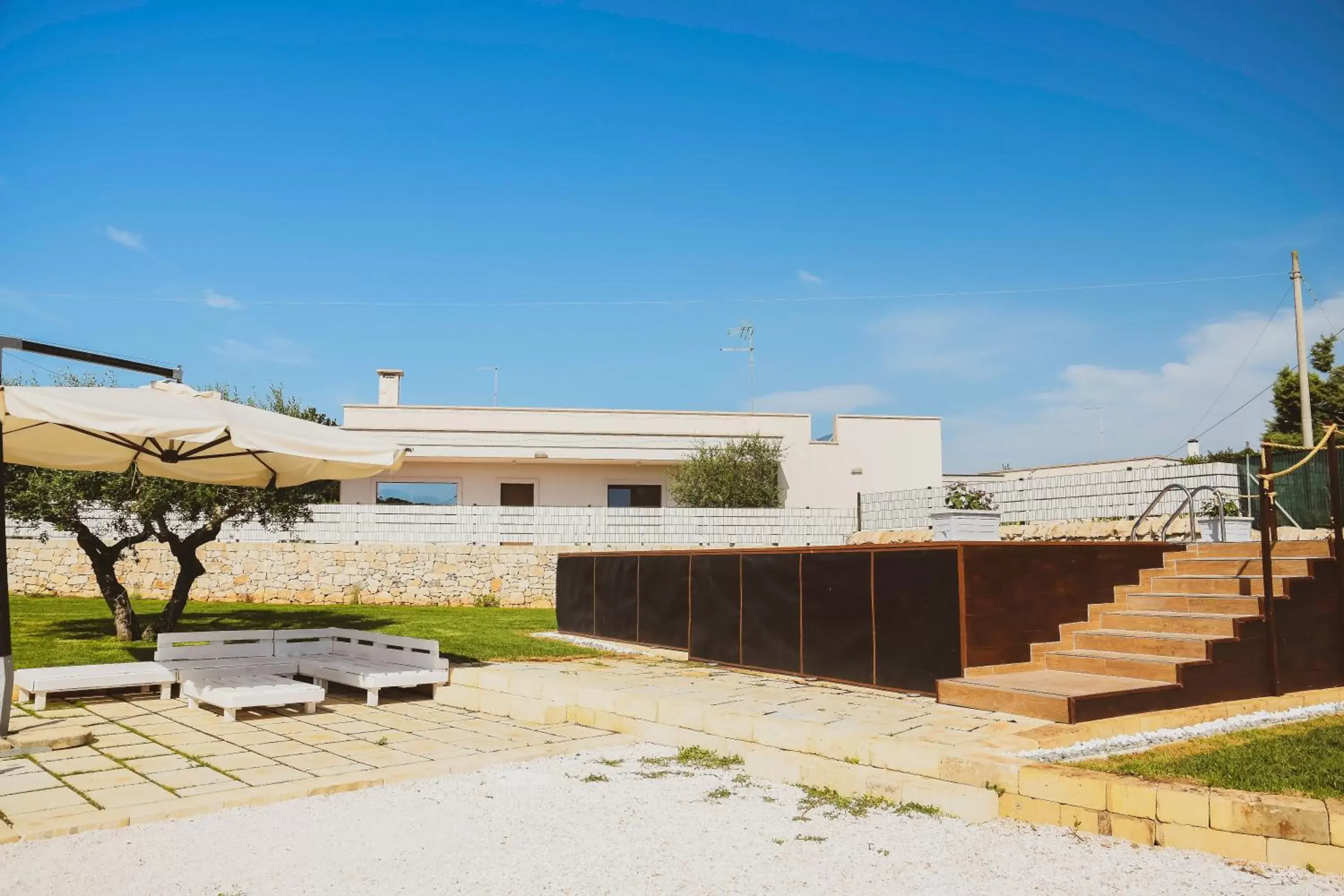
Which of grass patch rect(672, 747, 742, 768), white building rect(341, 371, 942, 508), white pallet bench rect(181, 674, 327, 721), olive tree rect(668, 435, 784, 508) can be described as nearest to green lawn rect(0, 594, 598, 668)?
white pallet bench rect(181, 674, 327, 721)

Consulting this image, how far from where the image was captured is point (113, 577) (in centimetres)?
Answer: 1141

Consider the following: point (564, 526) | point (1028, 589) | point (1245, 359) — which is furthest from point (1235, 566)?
point (1245, 359)

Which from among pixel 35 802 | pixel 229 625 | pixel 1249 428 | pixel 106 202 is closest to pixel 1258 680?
pixel 35 802

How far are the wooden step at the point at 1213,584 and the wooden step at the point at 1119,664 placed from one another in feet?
3.96

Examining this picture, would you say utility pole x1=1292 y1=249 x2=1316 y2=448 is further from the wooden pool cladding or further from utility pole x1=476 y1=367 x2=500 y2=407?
utility pole x1=476 y1=367 x2=500 y2=407

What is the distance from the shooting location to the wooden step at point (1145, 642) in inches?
254

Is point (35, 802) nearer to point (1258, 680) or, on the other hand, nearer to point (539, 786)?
point (539, 786)

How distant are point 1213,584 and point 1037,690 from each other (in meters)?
2.91

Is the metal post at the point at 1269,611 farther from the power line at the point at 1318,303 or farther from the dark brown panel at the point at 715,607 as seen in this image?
the power line at the point at 1318,303

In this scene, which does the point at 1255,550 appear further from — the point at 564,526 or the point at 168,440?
the point at 564,526

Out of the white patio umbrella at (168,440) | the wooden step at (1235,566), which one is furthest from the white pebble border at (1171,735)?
the white patio umbrella at (168,440)

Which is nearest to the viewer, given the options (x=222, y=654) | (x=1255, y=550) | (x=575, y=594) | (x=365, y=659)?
(x=1255, y=550)

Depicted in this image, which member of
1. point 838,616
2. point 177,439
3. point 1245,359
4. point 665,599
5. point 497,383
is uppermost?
point 497,383

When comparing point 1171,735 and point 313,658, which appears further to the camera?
point 313,658
